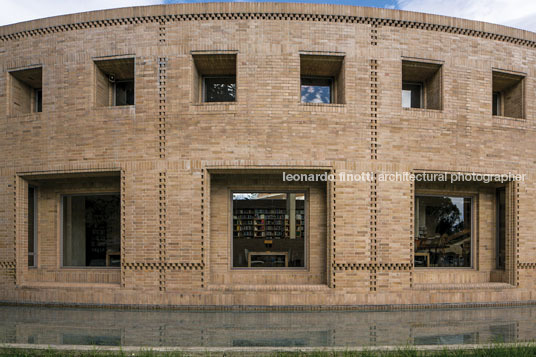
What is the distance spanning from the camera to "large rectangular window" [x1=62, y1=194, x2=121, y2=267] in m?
11.0

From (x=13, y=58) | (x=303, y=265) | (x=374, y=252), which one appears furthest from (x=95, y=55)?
(x=374, y=252)

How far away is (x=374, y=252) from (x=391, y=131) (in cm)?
321

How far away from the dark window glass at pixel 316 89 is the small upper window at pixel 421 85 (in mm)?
2166

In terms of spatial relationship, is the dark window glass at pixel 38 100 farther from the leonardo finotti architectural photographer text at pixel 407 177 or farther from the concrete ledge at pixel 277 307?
the leonardo finotti architectural photographer text at pixel 407 177

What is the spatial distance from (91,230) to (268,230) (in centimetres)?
524

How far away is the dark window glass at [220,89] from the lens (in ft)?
35.8

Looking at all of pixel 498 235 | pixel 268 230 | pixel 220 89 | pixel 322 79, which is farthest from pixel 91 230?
pixel 498 235

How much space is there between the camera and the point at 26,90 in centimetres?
1155

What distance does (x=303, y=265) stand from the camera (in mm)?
10578

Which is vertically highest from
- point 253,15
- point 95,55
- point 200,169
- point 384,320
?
point 253,15

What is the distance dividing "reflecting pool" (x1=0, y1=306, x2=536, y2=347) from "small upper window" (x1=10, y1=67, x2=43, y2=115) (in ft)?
18.8

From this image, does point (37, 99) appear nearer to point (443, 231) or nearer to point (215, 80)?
point (215, 80)

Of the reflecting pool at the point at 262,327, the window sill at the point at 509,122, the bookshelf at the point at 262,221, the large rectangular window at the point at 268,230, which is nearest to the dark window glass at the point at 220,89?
the large rectangular window at the point at 268,230

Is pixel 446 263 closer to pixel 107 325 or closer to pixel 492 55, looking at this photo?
pixel 492 55
